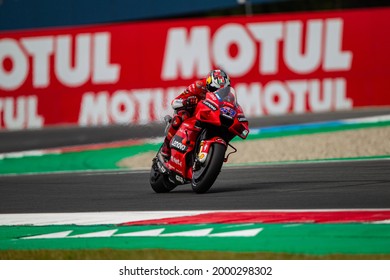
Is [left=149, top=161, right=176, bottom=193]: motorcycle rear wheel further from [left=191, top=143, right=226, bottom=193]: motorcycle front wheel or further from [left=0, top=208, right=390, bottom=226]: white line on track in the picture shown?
[left=0, top=208, right=390, bottom=226]: white line on track

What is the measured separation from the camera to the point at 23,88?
24188 millimetres

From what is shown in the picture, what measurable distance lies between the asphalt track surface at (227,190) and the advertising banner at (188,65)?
22.2 ft

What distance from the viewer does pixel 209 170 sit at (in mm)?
11359

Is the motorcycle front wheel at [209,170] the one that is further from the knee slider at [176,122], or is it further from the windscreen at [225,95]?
the knee slider at [176,122]

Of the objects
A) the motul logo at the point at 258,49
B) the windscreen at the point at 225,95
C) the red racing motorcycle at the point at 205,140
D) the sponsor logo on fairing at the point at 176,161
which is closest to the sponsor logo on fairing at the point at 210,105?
the red racing motorcycle at the point at 205,140

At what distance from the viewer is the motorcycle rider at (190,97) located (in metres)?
11.5

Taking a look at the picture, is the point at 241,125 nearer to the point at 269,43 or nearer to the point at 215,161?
the point at 215,161

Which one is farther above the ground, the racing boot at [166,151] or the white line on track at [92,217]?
the racing boot at [166,151]

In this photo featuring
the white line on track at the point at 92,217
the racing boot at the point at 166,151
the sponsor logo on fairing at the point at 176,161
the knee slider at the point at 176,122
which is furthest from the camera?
the racing boot at the point at 166,151

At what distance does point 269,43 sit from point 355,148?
6.60m

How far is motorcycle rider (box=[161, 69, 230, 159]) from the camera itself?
11523mm

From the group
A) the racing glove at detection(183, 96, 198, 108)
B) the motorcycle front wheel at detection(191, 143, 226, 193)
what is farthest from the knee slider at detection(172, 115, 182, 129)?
the motorcycle front wheel at detection(191, 143, 226, 193)

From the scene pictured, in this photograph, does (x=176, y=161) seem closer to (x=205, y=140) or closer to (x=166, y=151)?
(x=166, y=151)
